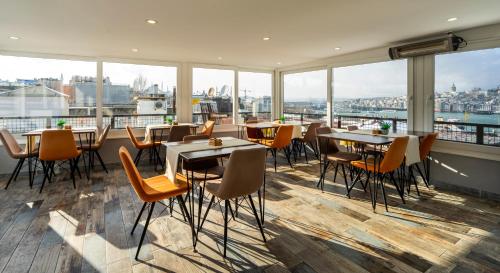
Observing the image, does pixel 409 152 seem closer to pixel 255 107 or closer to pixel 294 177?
pixel 294 177

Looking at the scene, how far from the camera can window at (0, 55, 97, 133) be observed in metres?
5.14

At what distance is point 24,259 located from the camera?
220cm

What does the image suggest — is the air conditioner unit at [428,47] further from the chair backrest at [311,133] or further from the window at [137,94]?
the window at [137,94]

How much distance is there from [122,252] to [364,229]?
228cm

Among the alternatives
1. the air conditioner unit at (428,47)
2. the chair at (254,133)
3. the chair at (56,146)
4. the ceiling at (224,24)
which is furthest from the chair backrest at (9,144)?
the air conditioner unit at (428,47)

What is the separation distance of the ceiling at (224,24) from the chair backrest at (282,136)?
151cm

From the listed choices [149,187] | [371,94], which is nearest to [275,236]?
[149,187]

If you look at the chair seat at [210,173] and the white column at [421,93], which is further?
the white column at [421,93]

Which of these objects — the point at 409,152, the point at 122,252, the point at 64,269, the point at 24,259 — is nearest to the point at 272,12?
the point at 409,152

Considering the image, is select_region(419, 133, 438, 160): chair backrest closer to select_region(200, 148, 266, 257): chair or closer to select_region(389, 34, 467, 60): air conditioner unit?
select_region(389, 34, 467, 60): air conditioner unit

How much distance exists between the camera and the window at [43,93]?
5141 millimetres

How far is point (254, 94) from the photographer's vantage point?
25.3 feet

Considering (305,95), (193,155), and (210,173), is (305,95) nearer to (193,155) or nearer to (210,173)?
(210,173)

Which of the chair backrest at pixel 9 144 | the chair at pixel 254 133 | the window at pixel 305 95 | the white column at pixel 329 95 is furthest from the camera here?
the window at pixel 305 95
